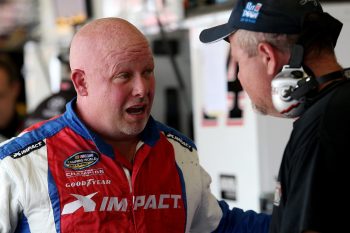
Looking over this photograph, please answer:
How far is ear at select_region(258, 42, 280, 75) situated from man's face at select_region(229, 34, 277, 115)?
18 mm

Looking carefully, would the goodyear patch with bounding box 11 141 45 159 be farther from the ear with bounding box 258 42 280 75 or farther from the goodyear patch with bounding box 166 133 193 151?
the ear with bounding box 258 42 280 75

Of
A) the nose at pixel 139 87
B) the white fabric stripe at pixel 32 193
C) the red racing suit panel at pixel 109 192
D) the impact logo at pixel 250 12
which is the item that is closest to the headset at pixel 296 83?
the impact logo at pixel 250 12

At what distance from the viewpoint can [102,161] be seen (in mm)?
2084

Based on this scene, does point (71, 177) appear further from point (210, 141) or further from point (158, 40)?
point (158, 40)

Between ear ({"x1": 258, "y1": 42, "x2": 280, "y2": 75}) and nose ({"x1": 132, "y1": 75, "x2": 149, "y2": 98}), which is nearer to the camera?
ear ({"x1": 258, "y1": 42, "x2": 280, "y2": 75})

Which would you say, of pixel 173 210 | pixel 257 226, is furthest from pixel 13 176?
pixel 257 226

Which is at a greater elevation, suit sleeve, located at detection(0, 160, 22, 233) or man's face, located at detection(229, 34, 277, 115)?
man's face, located at detection(229, 34, 277, 115)

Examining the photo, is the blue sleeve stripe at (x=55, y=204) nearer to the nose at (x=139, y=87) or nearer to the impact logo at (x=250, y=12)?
the nose at (x=139, y=87)

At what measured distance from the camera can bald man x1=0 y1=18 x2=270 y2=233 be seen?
1954 mm

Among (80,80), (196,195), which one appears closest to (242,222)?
(196,195)

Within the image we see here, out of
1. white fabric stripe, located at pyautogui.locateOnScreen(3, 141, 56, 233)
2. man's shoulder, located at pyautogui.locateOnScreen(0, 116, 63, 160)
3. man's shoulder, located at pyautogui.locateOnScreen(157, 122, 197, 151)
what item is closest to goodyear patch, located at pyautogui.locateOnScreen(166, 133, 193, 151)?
man's shoulder, located at pyautogui.locateOnScreen(157, 122, 197, 151)

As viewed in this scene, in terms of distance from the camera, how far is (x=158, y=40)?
15.1 ft

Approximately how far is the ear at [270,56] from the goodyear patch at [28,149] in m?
0.75

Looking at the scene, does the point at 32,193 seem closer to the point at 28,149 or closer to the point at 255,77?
the point at 28,149
